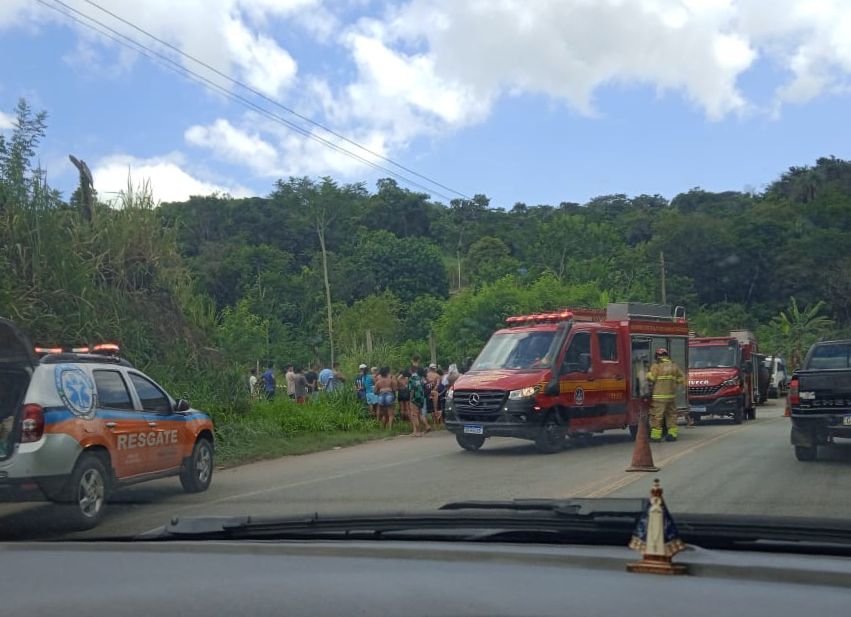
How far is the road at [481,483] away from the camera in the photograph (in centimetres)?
935

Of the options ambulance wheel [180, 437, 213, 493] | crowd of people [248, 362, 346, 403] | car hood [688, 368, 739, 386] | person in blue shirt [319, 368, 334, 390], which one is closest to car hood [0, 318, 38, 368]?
ambulance wheel [180, 437, 213, 493]

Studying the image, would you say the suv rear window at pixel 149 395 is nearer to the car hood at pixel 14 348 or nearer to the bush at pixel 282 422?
the car hood at pixel 14 348

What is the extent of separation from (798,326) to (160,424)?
38.3 meters

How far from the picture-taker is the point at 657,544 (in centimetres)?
252

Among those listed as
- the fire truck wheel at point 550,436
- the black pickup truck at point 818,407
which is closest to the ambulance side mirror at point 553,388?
the fire truck wheel at point 550,436

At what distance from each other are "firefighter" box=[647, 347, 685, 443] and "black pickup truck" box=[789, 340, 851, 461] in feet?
10.4

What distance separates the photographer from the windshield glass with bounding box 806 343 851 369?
1434 centimetres

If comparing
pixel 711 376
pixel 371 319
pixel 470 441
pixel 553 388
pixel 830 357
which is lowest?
pixel 470 441

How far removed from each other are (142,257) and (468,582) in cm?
1623

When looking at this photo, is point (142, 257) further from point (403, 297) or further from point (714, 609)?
point (403, 297)

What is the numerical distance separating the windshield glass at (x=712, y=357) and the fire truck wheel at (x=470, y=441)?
35.0ft

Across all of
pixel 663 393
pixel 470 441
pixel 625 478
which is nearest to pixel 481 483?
pixel 625 478

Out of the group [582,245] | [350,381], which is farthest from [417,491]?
[582,245]

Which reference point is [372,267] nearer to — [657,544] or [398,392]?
[398,392]
